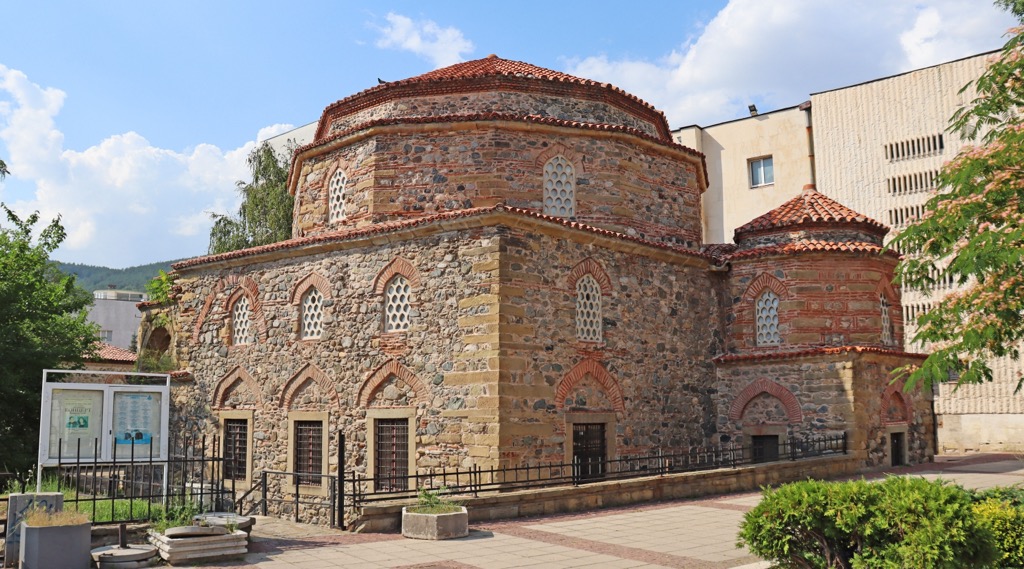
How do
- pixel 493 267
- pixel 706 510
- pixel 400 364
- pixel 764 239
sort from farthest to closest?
pixel 764 239 < pixel 400 364 < pixel 493 267 < pixel 706 510

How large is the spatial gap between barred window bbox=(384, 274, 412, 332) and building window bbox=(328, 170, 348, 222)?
3.09 m

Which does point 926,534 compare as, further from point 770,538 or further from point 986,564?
point 770,538

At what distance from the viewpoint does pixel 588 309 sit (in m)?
14.3

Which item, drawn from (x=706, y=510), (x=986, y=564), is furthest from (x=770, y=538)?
(x=706, y=510)

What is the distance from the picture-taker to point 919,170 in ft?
99.0

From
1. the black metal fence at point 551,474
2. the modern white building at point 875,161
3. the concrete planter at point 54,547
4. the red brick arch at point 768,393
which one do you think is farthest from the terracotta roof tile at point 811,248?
the concrete planter at point 54,547

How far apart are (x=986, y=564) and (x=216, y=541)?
6.71 meters

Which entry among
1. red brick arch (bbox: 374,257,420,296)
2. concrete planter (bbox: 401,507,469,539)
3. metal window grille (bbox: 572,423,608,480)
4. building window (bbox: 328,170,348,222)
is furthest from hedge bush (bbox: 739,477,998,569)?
building window (bbox: 328,170,348,222)

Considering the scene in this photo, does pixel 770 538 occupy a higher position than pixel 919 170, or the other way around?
pixel 919 170

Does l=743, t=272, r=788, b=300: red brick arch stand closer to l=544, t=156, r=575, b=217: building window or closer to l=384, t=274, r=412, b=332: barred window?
l=544, t=156, r=575, b=217: building window

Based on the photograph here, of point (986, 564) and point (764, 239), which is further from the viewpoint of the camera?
point (764, 239)

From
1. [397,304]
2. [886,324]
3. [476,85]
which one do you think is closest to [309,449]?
[397,304]

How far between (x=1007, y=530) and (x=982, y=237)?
319 centimetres

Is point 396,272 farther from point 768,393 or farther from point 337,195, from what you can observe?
point 768,393
